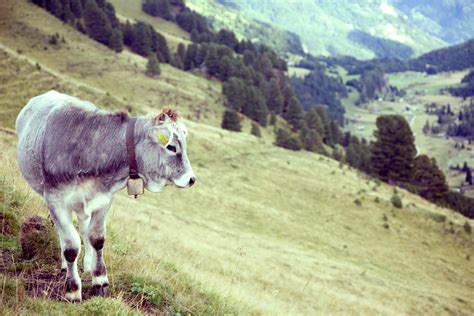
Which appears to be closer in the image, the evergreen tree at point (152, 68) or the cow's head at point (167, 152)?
the cow's head at point (167, 152)

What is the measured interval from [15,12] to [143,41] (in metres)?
28.5

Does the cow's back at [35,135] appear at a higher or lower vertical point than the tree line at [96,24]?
lower

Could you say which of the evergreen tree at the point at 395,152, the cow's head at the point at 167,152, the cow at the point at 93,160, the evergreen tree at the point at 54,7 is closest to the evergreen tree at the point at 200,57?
the evergreen tree at the point at 54,7

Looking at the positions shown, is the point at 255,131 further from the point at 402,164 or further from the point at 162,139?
the point at 162,139

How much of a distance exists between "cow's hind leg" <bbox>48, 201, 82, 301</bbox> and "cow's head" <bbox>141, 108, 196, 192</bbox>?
1128 millimetres

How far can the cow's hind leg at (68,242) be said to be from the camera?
493 centimetres

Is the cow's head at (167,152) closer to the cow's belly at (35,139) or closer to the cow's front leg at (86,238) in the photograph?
the cow's front leg at (86,238)

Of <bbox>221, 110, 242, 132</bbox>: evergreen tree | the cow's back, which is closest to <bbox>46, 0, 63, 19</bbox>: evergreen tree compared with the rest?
<bbox>221, 110, 242, 132</bbox>: evergreen tree

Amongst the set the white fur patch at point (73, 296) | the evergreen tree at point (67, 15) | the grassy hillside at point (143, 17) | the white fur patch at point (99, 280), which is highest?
the grassy hillside at point (143, 17)

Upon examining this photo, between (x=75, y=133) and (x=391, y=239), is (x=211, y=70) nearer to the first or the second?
(x=391, y=239)

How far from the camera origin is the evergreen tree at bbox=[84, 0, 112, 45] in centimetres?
8331

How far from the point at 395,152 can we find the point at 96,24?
211ft

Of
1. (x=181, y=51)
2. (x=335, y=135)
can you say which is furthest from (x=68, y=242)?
(x=181, y=51)

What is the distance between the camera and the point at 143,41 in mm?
95812
